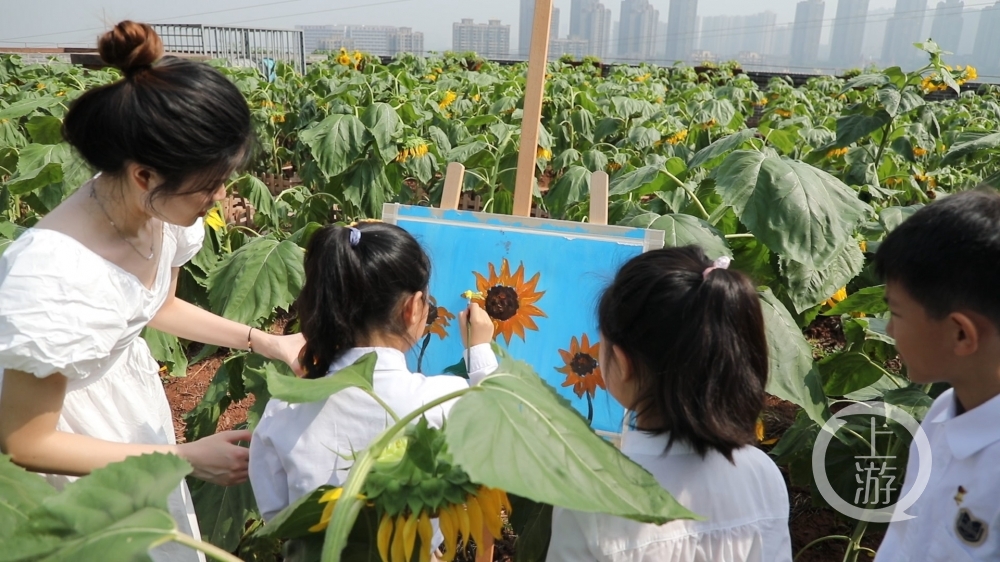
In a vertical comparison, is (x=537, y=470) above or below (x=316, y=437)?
above

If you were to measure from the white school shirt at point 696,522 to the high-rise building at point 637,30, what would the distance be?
95.7ft

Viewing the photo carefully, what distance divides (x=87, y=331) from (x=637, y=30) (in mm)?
42665

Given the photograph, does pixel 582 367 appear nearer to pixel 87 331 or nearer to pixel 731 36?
pixel 87 331

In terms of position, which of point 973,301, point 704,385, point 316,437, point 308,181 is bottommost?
point 308,181

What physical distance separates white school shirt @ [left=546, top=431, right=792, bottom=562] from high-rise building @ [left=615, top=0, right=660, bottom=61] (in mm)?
29156

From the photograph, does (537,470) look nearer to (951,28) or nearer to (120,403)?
(120,403)

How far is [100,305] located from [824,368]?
1.30 metres

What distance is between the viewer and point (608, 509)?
1.62ft

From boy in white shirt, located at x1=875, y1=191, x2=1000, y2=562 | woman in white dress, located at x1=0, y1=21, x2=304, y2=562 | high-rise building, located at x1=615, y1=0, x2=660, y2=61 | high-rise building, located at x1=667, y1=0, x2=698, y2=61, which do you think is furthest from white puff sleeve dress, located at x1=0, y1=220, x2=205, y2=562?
high-rise building, located at x1=615, y1=0, x2=660, y2=61

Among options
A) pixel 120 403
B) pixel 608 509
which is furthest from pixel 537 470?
pixel 120 403

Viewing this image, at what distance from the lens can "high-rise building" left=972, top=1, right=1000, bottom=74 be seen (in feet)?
49.3

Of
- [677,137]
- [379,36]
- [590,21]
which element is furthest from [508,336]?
[379,36]

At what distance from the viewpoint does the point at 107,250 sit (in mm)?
1069

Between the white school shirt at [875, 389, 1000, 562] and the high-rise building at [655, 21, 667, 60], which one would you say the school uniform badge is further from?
the high-rise building at [655, 21, 667, 60]
